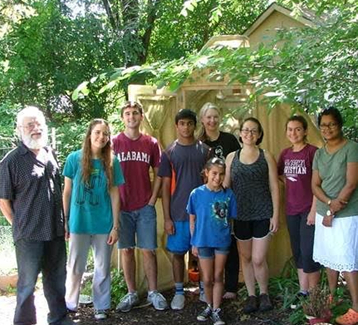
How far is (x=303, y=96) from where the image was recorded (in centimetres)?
358

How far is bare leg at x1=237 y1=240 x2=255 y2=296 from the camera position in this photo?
4.55 metres

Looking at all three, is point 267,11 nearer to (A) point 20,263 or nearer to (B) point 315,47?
(B) point 315,47

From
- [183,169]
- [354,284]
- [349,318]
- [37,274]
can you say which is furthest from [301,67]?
[37,274]

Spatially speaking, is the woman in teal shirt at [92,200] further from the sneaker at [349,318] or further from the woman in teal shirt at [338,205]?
the sneaker at [349,318]

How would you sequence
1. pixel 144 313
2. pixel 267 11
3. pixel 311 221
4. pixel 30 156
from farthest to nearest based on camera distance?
1. pixel 267 11
2. pixel 144 313
3. pixel 311 221
4. pixel 30 156

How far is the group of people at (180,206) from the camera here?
395 centimetres

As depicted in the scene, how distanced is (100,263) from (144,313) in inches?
27.9

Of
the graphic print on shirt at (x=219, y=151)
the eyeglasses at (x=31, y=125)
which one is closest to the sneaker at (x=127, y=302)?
the graphic print on shirt at (x=219, y=151)

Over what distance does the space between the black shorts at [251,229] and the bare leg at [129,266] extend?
0.99 metres

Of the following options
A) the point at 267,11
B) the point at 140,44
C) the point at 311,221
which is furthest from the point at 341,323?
the point at 267,11

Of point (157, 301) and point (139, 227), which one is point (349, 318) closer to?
point (157, 301)

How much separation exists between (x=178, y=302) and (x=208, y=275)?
0.59m

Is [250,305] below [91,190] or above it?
below

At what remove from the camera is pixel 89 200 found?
4332mm
